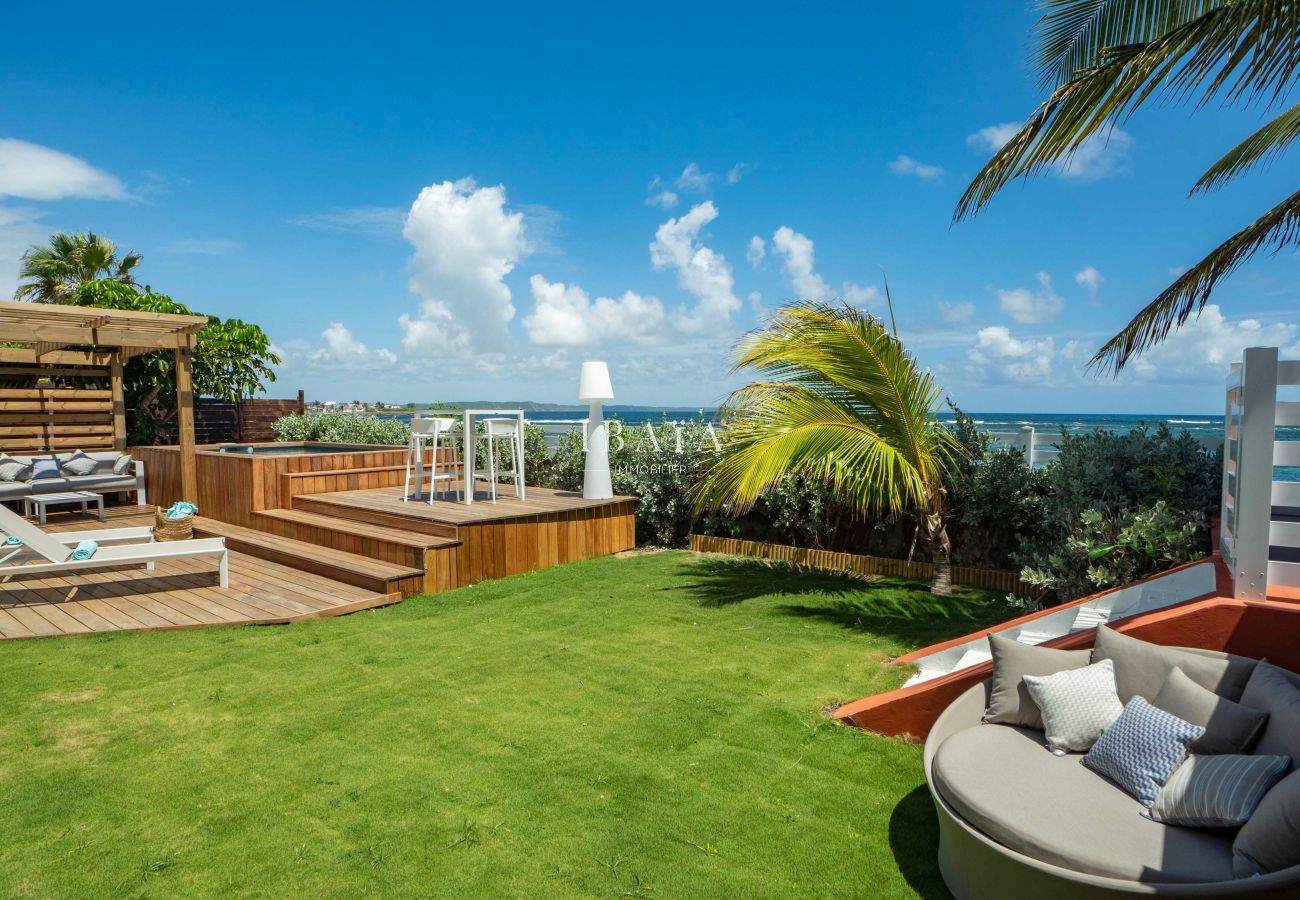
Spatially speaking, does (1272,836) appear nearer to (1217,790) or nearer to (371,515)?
(1217,790)

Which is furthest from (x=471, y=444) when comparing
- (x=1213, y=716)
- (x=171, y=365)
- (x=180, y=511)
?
(x=171, y=365)

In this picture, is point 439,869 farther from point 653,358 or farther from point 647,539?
point 653,358

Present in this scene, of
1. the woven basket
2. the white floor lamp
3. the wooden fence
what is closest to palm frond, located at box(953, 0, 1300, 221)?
the wooden fence

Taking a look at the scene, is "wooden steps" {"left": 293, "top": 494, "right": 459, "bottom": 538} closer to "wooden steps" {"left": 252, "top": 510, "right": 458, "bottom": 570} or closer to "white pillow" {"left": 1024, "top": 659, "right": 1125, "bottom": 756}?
"wooden steps" {"left": 252, "top": 510, "right": 458, "bottom": 570}

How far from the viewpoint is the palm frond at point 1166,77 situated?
3104 millimetres

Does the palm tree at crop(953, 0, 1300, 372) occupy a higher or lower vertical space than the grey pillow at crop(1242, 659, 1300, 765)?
higher

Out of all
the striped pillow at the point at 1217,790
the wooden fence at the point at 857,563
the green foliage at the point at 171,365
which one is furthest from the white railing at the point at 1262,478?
the green foliage at the point at 171,365

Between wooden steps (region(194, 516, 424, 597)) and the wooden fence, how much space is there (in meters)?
3.33

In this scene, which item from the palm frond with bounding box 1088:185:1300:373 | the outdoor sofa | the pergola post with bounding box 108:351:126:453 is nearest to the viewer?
the palm frond with bounding box 1088:185:1300:373

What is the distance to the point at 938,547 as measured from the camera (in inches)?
225

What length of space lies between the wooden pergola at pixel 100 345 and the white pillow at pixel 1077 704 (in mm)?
9419

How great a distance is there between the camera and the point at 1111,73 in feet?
11.0

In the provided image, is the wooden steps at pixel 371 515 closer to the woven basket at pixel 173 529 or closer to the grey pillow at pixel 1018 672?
the woven basket at pixel 173 529

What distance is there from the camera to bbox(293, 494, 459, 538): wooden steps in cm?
641
